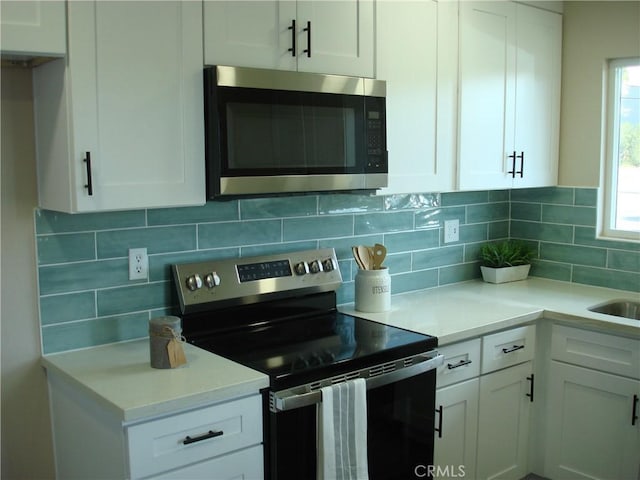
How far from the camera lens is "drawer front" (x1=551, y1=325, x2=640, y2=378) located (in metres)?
2.75

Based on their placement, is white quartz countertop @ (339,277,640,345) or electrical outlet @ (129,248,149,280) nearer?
electrical outlet @ (129,248,149,280)

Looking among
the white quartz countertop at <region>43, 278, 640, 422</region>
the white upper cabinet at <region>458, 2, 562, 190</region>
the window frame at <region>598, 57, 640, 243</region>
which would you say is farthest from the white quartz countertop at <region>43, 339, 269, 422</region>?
the window frame at <region>598, 57, 640, 243</region>

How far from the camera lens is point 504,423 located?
116 inches

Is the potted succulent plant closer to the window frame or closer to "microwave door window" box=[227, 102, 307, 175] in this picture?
the window frame

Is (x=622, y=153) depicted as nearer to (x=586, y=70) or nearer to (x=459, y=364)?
(x=586, y=70)

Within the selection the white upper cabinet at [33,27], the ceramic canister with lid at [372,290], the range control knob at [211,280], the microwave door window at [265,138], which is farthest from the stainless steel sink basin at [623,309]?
the white upper cabinet at [33,27]

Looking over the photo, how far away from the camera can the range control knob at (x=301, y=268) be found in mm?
2732

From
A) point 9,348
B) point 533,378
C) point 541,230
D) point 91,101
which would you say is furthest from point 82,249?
point 541,230

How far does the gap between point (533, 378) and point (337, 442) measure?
4.04 feet

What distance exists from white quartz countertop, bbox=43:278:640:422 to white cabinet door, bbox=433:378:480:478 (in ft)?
0.79

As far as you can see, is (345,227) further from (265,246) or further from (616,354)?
(616,354)

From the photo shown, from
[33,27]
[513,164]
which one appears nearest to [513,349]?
[513,164]

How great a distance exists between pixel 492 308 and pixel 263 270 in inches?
39.5

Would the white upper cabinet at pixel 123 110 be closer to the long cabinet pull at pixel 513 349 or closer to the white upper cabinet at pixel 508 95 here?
the white upper cabinet at pixel 508 95
